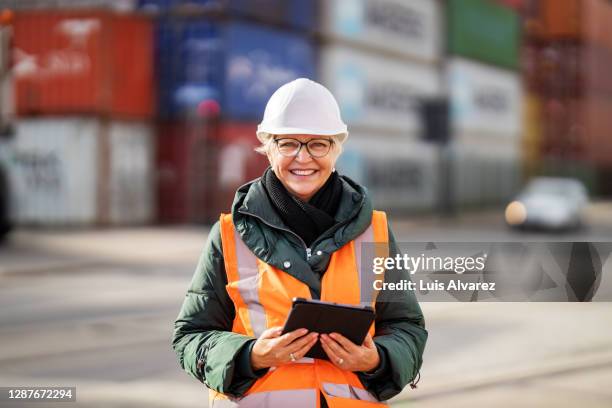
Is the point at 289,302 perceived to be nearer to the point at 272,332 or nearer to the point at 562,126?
the point at 272,332

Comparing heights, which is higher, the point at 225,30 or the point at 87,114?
the point at 225,30

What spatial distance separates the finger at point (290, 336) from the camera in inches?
102

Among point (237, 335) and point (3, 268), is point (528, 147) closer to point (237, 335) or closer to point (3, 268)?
point (3, 268)

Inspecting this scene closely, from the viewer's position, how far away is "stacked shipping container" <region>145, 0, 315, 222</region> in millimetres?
25156

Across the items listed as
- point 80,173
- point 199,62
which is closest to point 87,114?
point 80,173

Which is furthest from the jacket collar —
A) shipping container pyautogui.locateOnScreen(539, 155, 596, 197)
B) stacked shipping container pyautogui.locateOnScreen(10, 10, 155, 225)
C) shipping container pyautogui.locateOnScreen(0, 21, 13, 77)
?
shipping container pyautogui.locateOnScreen(539, 155, 596, 197)

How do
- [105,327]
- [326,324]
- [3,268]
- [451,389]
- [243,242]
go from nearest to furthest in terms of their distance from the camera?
[326,324]
[243,242]
[451,389]
[105,327]
[3,268]

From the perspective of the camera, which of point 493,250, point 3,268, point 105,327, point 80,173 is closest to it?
point 493,250

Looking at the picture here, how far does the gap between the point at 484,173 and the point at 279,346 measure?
129 feet

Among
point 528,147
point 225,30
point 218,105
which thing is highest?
point 225,30

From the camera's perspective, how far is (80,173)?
24453 mm

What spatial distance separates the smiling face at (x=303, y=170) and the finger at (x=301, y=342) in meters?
0.41

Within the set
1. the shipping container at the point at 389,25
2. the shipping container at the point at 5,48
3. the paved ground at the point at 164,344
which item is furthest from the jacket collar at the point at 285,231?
the shipping container at the point at 389,25

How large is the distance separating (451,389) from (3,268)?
398 inches
